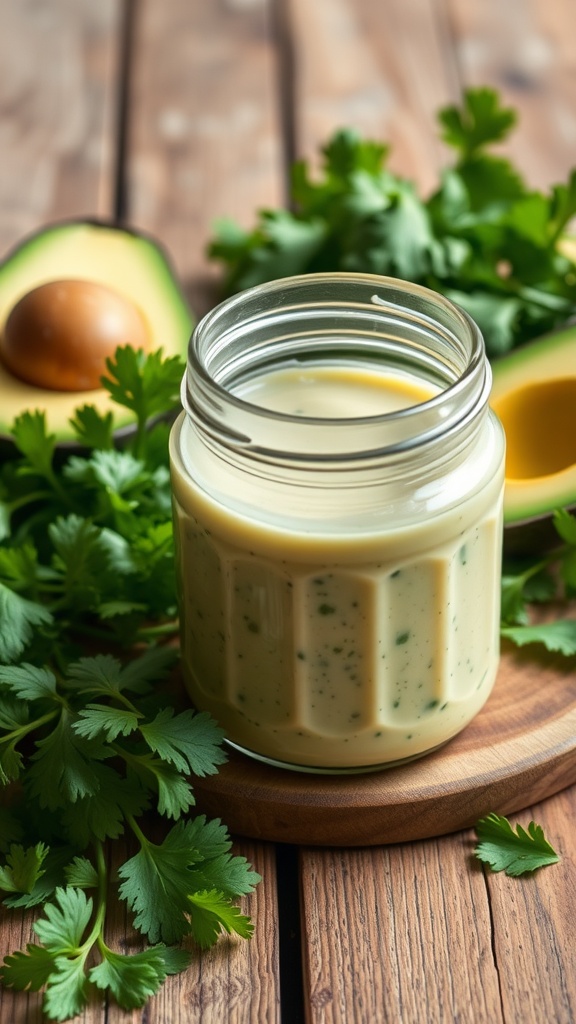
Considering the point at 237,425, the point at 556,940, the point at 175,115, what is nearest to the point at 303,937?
the point at 556,940

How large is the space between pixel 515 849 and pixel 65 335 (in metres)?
0.90

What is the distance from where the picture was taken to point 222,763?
127 centimetres

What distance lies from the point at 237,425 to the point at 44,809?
433 mm

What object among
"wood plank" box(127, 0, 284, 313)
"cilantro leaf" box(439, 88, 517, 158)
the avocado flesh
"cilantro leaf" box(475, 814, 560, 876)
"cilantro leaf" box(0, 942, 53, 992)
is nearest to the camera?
"cilantro leaf" box(0, 942, 53, 992)

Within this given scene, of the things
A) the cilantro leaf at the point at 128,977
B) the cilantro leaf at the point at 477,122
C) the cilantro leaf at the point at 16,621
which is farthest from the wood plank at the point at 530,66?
the cilantro leaf at the point at 128,977

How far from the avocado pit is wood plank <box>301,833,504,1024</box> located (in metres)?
0.74

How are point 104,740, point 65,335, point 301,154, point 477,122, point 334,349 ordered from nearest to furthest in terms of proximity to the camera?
point 104,740
point 334,349
point 65,335
point 477,122
point 301,154

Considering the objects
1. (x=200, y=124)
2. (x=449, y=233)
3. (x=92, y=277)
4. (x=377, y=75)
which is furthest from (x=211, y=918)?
(x=377, y=75)

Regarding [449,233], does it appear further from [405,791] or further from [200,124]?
[405,791]

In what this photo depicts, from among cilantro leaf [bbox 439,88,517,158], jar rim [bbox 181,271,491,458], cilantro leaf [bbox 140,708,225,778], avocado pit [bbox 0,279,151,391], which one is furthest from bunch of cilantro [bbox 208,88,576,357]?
cilantro leaf [bbox 140,708,225,778]

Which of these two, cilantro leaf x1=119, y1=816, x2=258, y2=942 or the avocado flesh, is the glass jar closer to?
cilantro leaf x1=119, y1=816, x2=258, y2=942

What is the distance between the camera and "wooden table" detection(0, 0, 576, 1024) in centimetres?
119

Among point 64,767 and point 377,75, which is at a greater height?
point 64,767

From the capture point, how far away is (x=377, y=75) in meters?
2.75
